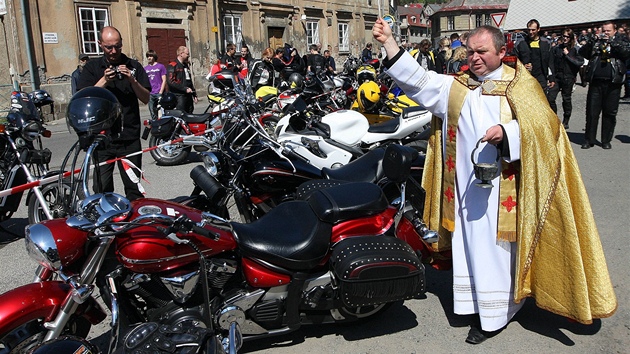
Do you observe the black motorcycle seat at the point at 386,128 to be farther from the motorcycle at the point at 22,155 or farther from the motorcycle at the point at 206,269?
the motorcycle at the point at 22,155

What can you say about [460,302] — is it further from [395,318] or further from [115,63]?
[115,63]

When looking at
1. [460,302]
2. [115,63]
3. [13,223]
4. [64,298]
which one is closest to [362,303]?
[460,302]

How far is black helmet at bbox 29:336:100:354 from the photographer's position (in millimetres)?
2131

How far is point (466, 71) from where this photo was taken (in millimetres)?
3420

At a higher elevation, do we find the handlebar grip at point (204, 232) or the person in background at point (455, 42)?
the person in background at point (455, 42)

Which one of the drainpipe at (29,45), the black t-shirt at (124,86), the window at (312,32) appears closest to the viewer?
the black t-shirt at (124,86)

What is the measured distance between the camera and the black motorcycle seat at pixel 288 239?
9.16ft

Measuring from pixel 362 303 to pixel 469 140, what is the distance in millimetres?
1150

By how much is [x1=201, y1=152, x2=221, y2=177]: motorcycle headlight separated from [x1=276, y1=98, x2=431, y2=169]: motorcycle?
1321mm

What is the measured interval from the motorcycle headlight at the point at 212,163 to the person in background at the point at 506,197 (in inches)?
69.4

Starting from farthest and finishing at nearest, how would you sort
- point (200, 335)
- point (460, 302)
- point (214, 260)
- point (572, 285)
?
point (460, 302) < point (572, 285) < point (214, 260) < point (200, 335)

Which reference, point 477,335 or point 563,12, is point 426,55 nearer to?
point 477,335

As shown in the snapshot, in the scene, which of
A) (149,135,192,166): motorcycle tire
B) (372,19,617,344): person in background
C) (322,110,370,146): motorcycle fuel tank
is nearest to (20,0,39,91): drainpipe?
(149,135,192,166): motorcycle tire

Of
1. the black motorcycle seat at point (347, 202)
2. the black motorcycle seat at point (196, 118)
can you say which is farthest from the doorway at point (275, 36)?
the black motorcycle seat at point (347, 202)
